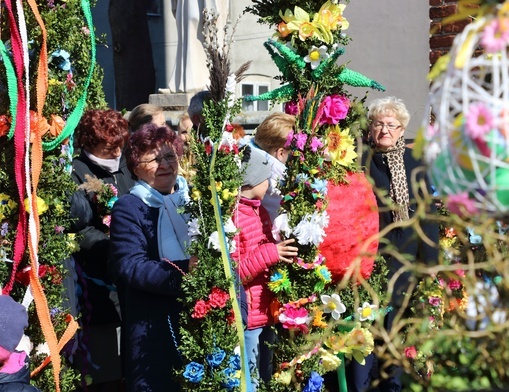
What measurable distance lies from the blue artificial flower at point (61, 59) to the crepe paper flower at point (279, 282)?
57.8 inches

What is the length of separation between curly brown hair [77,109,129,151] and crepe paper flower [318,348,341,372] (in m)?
1.77

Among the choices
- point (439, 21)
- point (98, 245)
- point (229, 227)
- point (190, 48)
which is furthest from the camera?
point (190, 48)

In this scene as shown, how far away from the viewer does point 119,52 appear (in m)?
16.1

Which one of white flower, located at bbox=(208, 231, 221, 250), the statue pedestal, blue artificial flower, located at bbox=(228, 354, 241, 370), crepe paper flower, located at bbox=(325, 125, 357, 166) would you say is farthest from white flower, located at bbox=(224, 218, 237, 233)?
the statue pedestal

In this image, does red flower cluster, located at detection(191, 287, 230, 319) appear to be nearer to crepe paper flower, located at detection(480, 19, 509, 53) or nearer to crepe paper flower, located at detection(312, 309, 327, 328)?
crepe paper flower, located at detection(312, 309, 327, 328)

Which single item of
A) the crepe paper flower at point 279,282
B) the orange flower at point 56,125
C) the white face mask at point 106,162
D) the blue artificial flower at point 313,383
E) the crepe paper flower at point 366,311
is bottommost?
the blue artificial flower at point 313,383

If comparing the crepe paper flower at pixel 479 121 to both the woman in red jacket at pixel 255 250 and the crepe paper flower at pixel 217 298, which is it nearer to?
the crepe paper flower at pixel 217 298

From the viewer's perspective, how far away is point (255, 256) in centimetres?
459

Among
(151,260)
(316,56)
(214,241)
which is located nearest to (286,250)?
(214,241)

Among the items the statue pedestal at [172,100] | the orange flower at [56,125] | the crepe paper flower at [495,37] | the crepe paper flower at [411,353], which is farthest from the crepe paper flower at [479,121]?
the statue pedestal at [172,100]

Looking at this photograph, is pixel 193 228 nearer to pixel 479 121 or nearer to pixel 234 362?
pixel 234 362

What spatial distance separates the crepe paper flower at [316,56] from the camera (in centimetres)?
464

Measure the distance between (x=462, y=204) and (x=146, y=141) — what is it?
3.06 meters

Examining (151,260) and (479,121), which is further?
(151,260)
